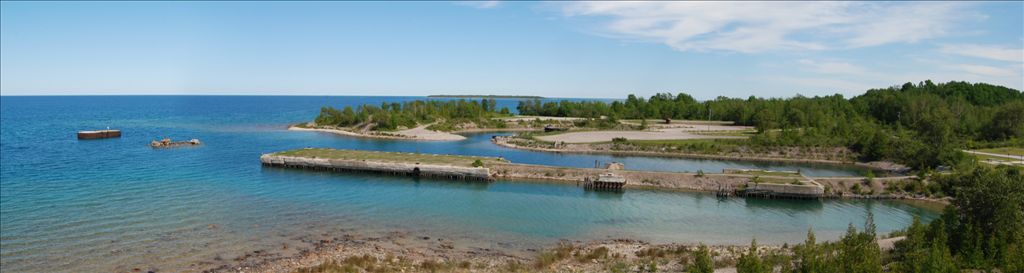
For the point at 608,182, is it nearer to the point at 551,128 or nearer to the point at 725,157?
the point at 725,157

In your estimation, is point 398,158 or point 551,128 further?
point 551,128

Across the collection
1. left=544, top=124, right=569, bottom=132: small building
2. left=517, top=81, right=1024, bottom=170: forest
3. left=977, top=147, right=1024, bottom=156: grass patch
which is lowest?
left=544, top=124, right=569, bottom=132: small building

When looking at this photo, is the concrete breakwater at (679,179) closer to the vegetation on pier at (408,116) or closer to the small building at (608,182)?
the small building at (608,182)

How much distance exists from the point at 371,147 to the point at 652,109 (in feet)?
304

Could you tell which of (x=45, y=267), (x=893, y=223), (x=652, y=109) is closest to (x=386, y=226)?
(x=45, y=267)

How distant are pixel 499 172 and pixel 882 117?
358 feet

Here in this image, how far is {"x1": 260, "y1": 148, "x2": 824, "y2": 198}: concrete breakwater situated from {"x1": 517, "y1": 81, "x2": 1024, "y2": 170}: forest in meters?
24.1

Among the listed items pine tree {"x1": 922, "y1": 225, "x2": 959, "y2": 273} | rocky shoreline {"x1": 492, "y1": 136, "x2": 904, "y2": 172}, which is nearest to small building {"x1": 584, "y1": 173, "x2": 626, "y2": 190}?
rocky shoreline {"x1": 492, "y1": 136, "x2": 904, "y2": 172}

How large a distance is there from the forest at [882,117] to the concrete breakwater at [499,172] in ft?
79.2

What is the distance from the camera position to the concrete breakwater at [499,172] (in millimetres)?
53062

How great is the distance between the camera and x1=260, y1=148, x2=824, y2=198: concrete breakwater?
5306 centimetres

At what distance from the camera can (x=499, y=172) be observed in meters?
61.6

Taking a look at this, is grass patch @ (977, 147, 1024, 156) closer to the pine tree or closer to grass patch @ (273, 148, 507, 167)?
grass patch @ (273, 148, 507, 167)

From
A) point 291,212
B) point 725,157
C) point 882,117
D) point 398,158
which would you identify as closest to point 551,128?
point 725,157
